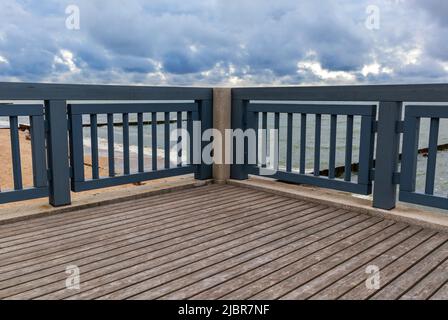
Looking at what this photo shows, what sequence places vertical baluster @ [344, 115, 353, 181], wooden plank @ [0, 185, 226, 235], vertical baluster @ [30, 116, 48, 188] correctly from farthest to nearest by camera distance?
vertical baluster @ [344, 115, 353, 181] → vertical baluster @ [30, 116, 48, 188] → wooden plank @ [0, 185, 226, 235]

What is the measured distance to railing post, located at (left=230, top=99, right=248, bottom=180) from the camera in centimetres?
445

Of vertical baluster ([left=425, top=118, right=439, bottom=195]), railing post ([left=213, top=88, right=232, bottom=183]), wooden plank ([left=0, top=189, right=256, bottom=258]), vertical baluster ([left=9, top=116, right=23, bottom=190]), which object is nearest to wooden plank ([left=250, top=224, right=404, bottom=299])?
vertical baluster ([left=425, top=118, right=439, bottom=195])

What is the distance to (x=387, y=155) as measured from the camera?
11.1 ft

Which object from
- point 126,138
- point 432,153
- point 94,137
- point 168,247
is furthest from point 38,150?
point 432,153

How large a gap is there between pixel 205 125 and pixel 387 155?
196 cm

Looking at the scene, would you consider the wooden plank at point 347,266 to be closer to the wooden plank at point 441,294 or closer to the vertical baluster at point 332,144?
the wooden plank at point 441,294

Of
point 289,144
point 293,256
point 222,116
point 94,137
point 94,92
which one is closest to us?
point 293,256

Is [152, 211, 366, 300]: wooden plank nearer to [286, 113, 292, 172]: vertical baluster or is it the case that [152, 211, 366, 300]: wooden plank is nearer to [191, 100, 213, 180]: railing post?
[286, 113, 292, 172]: vertical baluster

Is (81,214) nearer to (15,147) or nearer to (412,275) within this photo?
A: (15,147)

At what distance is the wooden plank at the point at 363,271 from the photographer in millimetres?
2027

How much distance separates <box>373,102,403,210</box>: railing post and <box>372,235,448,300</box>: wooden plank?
0.78 m

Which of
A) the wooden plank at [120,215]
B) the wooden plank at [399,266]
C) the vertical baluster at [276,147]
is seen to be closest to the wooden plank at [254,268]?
the wooden plank at [399,266]
